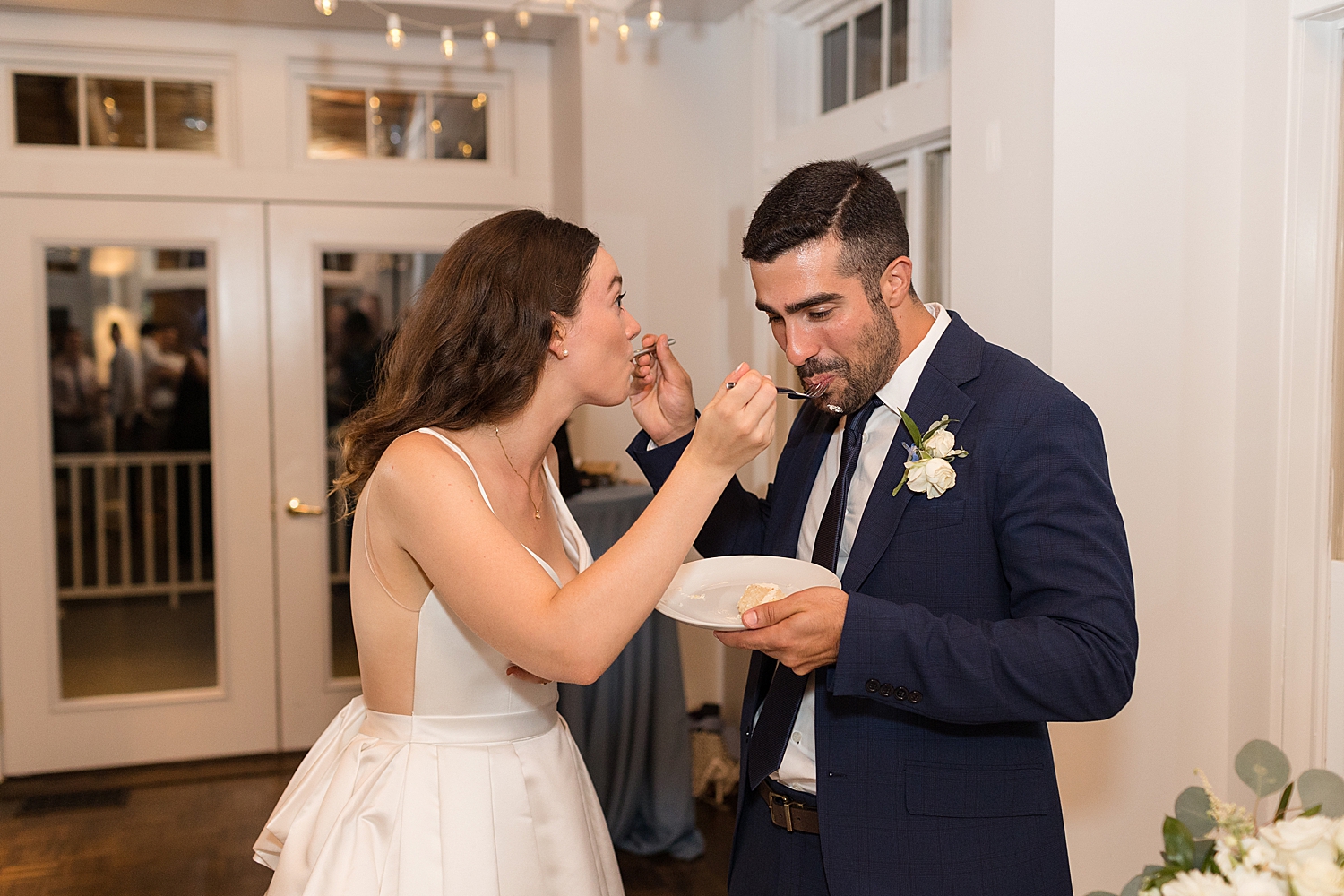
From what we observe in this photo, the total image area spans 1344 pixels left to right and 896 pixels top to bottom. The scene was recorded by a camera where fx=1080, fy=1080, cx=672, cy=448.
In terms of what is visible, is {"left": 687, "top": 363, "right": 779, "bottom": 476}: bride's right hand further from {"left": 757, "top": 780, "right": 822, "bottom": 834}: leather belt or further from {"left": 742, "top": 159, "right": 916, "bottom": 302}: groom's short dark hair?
{"left": 757, "top": 780, "right": 822, "bottom": 834}: leather belt

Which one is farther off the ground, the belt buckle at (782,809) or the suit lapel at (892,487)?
the suit lapel at (892,487)

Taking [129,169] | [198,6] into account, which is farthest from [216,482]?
[198,6]

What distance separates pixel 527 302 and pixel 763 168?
253cm

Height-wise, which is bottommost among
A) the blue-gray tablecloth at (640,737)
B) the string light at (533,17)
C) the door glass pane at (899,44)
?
the blue-gray tablecloth at (640,737)

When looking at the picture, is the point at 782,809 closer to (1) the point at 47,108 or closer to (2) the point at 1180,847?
(2) the point at 1180,847

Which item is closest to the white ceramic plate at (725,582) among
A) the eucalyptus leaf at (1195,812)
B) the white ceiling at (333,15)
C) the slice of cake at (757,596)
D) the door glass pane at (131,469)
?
the slice of cake at (757,596)

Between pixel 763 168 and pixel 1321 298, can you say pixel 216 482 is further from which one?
pixel 1321 298

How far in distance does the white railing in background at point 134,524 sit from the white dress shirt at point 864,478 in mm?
3455

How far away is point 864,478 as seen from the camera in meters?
1.67

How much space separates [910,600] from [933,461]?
0.66 ft

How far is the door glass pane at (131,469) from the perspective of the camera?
4250mm

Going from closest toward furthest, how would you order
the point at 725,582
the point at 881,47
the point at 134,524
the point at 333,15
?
1. the point at 725,582
2. the point at 881,47
3. the point at 333,15
4. the point at 134,524

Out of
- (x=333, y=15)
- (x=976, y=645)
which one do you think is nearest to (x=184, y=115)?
(x=333, y=15)

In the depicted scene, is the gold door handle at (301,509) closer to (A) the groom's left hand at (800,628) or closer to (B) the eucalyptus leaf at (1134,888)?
(A) the groom's left hand at (800,628)
